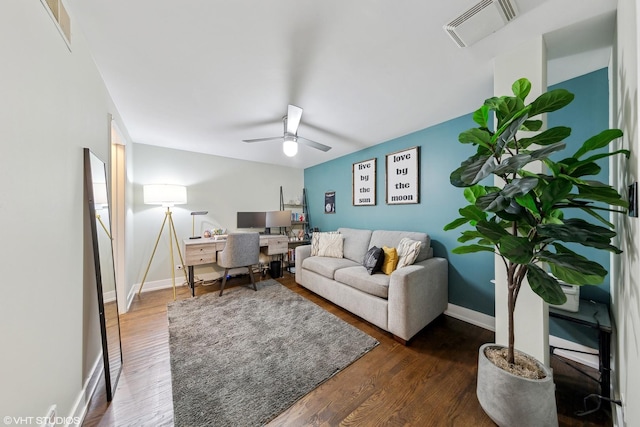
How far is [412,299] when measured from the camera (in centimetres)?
194

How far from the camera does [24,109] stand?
822 mm

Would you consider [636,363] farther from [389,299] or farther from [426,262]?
[426,262]

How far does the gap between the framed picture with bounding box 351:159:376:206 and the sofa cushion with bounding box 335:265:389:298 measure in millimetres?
1286

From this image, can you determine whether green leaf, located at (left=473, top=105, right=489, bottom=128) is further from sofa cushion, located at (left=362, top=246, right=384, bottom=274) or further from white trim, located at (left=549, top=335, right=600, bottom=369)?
white trim, located at (left=549, top=335, right=600, bottom=369)

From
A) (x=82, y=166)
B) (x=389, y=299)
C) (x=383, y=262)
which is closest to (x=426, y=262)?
(x=383, y=262)

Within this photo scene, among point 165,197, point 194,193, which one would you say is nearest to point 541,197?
point 165,197

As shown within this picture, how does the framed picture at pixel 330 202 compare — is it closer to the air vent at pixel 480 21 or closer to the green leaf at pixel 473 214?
the air vent at pixel 480 21

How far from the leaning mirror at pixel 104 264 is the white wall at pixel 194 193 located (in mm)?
1537

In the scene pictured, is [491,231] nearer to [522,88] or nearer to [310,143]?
→ [522,88]

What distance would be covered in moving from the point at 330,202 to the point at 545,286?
135 inches

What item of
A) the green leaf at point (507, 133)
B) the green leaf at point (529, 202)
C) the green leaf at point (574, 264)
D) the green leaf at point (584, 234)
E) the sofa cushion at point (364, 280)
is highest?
the green leaf at point (507, 133)

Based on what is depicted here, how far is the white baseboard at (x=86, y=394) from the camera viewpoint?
1.16m

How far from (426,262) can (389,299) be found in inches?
26.2

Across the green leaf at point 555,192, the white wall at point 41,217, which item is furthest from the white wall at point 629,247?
the white wall at point 41,217
